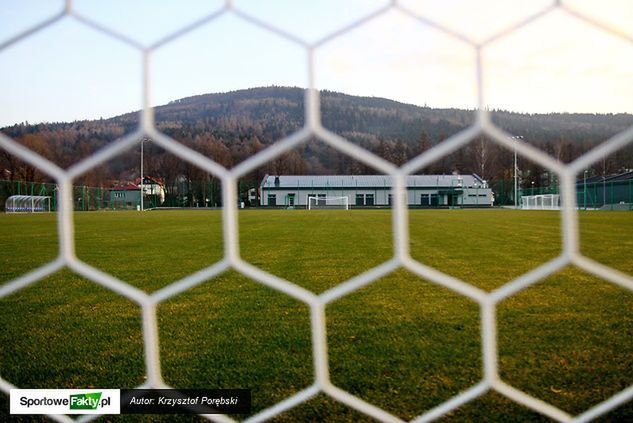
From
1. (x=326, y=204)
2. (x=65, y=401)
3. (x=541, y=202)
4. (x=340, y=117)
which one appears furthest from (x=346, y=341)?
(x=326, y=204)

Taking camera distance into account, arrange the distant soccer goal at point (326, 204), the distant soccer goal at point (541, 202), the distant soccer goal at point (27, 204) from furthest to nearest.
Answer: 1. the distant soccer goal at point (326, 204)
2. the distant soccer goal at point (541, 202)
3. the distant soccer goal at point (27, 204)

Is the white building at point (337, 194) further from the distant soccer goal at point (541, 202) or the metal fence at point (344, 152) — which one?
the metal fence at point (344, 152)

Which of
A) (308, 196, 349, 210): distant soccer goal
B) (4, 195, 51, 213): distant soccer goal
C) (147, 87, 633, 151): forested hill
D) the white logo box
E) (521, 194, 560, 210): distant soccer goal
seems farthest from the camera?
(308, 196, 349, 210): distant soccer goal

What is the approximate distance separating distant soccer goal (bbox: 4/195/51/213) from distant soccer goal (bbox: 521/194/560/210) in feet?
54.1

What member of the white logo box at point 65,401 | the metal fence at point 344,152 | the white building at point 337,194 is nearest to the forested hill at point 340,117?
the metal fence at point 344,152

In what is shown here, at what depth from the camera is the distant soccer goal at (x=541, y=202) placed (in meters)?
18.0

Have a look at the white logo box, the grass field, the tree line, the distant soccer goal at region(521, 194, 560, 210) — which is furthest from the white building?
the white logo box

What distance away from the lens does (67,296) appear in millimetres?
2039

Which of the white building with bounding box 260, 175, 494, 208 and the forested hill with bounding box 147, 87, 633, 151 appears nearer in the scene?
the forested hill with bounding box 147, 87, 633, 151

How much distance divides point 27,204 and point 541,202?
17.3 metres

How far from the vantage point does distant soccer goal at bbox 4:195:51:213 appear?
51.7 feet

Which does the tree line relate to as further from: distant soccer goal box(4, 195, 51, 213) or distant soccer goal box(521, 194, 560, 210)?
distant soccer goal box(521, 194, 560, 210)

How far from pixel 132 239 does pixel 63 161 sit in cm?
398

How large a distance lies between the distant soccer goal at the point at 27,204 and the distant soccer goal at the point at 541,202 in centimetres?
1649
